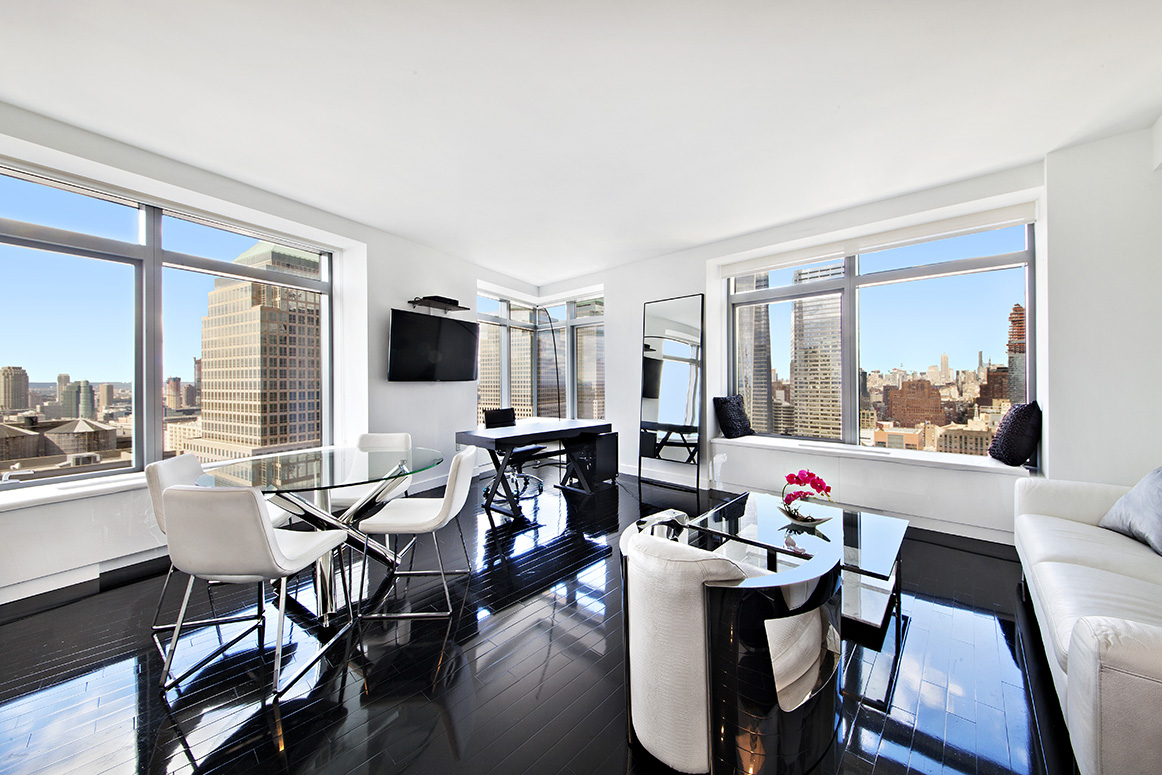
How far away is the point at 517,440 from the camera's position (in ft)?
13.7

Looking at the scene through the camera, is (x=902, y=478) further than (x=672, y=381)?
No

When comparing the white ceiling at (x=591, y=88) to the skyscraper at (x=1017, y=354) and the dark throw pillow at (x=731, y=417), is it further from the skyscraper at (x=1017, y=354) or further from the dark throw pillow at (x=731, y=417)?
the dark throw pillow at (x=731, y=417)

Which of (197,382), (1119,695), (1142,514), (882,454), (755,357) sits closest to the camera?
(1119,695)

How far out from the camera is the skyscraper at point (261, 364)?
Result: 3.62 m

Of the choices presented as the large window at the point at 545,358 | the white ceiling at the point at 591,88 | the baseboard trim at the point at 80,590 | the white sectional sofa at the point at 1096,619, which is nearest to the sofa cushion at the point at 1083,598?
the white sectional sofa at the point at 1096,619

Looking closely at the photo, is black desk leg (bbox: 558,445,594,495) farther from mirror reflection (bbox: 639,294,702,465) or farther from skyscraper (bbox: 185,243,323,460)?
skyscraper (bbox: 185,243,323,460)

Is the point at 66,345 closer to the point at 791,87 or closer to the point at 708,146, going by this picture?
the point at 708,146

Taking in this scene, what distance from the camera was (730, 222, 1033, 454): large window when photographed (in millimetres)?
3598

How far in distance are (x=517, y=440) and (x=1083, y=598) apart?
142 inches

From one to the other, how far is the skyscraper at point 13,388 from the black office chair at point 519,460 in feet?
10.7

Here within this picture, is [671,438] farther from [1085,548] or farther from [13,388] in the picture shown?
[13,388]

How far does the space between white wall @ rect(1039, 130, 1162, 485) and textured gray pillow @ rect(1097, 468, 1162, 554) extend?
75 centimetres

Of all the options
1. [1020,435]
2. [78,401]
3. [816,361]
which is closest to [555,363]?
[816,361]

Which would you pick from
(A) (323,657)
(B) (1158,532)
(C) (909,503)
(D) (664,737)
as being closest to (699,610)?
(D) (664,737)
